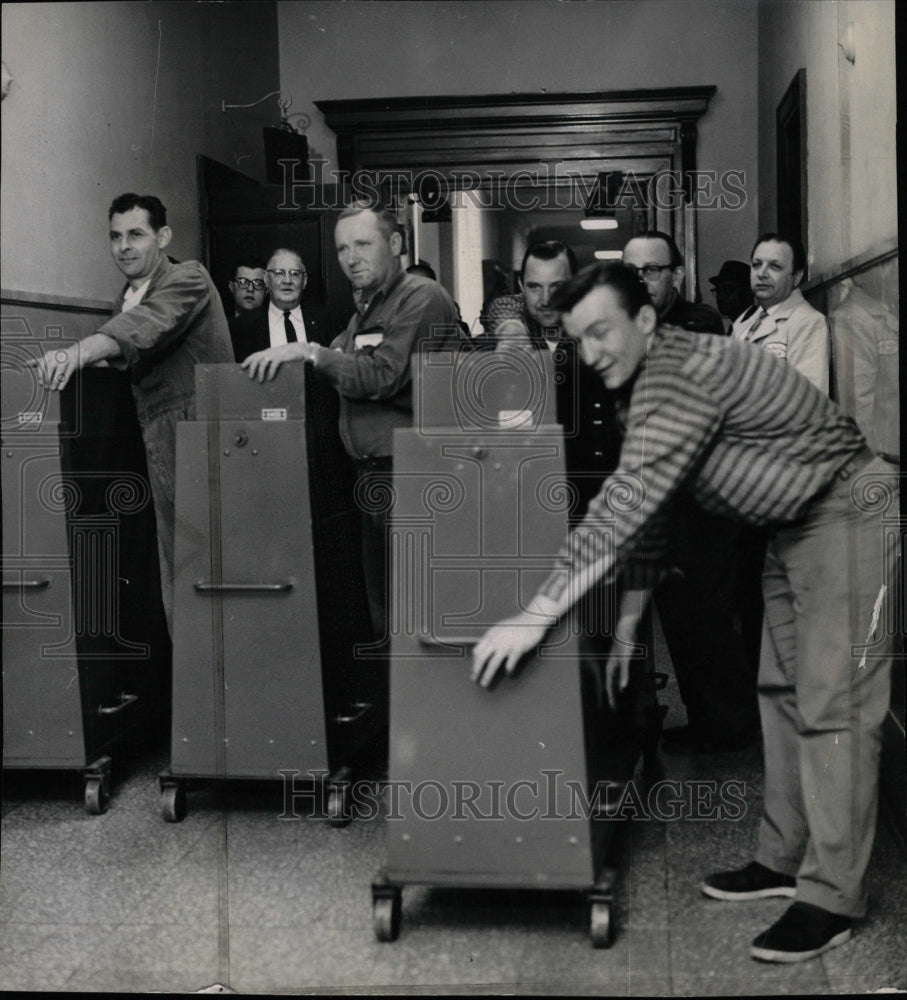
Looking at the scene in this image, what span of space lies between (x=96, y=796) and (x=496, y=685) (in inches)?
38.8

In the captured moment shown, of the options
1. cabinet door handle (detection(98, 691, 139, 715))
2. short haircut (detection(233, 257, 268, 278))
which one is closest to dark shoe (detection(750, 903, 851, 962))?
cabinet door handle (detection(98, 691, 139, 715))

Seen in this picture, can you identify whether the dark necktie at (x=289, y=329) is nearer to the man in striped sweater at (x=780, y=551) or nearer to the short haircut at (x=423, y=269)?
the short haircut at (x=423, y=269)

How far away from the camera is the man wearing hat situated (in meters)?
2.13

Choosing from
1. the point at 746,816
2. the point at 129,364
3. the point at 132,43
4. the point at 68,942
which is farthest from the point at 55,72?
the point at 746,816

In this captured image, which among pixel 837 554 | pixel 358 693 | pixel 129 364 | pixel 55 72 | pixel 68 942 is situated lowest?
pixel 68 942

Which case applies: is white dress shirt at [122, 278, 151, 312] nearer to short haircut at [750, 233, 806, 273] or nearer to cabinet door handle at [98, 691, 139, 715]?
cabinet door handle at [98, 691, 139, 715]

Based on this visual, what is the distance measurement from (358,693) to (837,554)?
3.17 ft

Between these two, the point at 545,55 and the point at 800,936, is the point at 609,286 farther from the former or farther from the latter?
the point at 800,936

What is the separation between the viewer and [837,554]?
2.08 meters

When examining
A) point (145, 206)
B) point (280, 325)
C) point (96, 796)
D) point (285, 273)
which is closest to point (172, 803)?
point (96, 796)

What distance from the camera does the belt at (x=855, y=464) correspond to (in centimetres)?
206

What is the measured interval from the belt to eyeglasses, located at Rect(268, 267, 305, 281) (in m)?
1.09

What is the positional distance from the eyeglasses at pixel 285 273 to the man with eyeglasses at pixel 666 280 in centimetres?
63

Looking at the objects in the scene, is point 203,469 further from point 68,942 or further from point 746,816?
point 746,816
